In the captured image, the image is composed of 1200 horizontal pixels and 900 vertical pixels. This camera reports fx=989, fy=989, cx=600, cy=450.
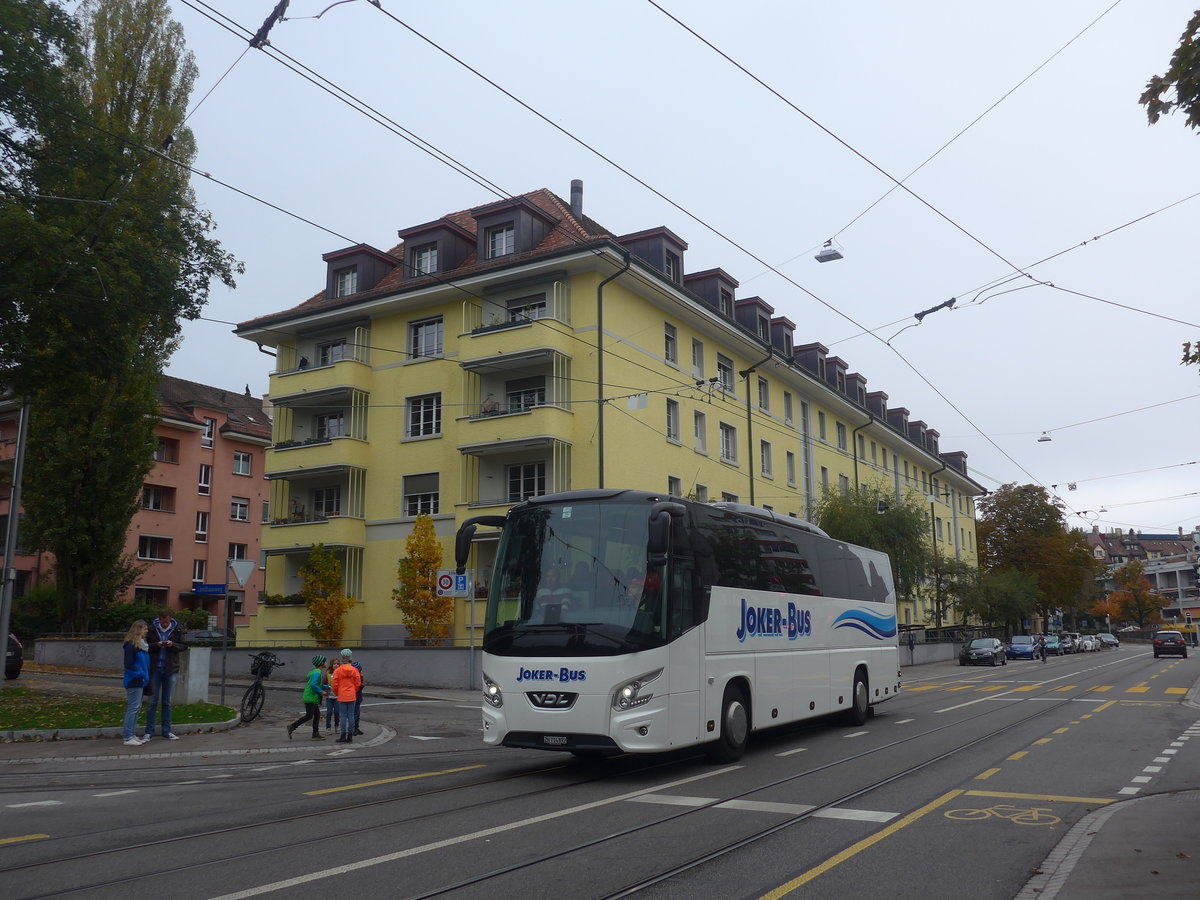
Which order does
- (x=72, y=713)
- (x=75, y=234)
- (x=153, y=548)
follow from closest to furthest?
(x=72, y=713) < (x=75, y=234) < (x=153, y=548)

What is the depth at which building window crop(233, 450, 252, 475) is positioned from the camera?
55094mm

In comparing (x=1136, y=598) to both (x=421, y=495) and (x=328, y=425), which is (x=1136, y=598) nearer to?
(x=421, y=495)

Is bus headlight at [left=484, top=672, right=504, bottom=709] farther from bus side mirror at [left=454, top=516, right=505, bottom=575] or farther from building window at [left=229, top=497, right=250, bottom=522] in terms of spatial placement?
building window at [left=229, top=497, right=250, bottom=522]

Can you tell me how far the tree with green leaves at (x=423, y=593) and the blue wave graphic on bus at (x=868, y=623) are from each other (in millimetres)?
14269

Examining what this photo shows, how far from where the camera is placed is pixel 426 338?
3441 centimetres

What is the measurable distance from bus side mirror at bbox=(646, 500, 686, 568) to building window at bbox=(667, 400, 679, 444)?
2315cm

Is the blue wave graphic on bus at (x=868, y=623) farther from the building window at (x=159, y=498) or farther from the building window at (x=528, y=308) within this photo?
the building window at (x=159, y=498)

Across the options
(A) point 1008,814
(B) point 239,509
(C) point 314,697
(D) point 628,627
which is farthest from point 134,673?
(B) point 239,509

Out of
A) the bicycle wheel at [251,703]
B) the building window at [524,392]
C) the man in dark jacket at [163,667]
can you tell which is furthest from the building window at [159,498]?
the man in dark jacket at [163,667]

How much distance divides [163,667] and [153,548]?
38.5 meters

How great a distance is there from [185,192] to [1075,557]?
6635 centimetres

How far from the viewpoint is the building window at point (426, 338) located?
34094 mm

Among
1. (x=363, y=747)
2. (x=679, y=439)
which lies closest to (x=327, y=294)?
(x=679, y=439)

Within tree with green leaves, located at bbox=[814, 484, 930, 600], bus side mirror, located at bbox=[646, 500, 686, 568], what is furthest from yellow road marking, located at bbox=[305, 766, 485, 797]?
tree with green leaves, located at bbox=[814, 484, 930, 600]
